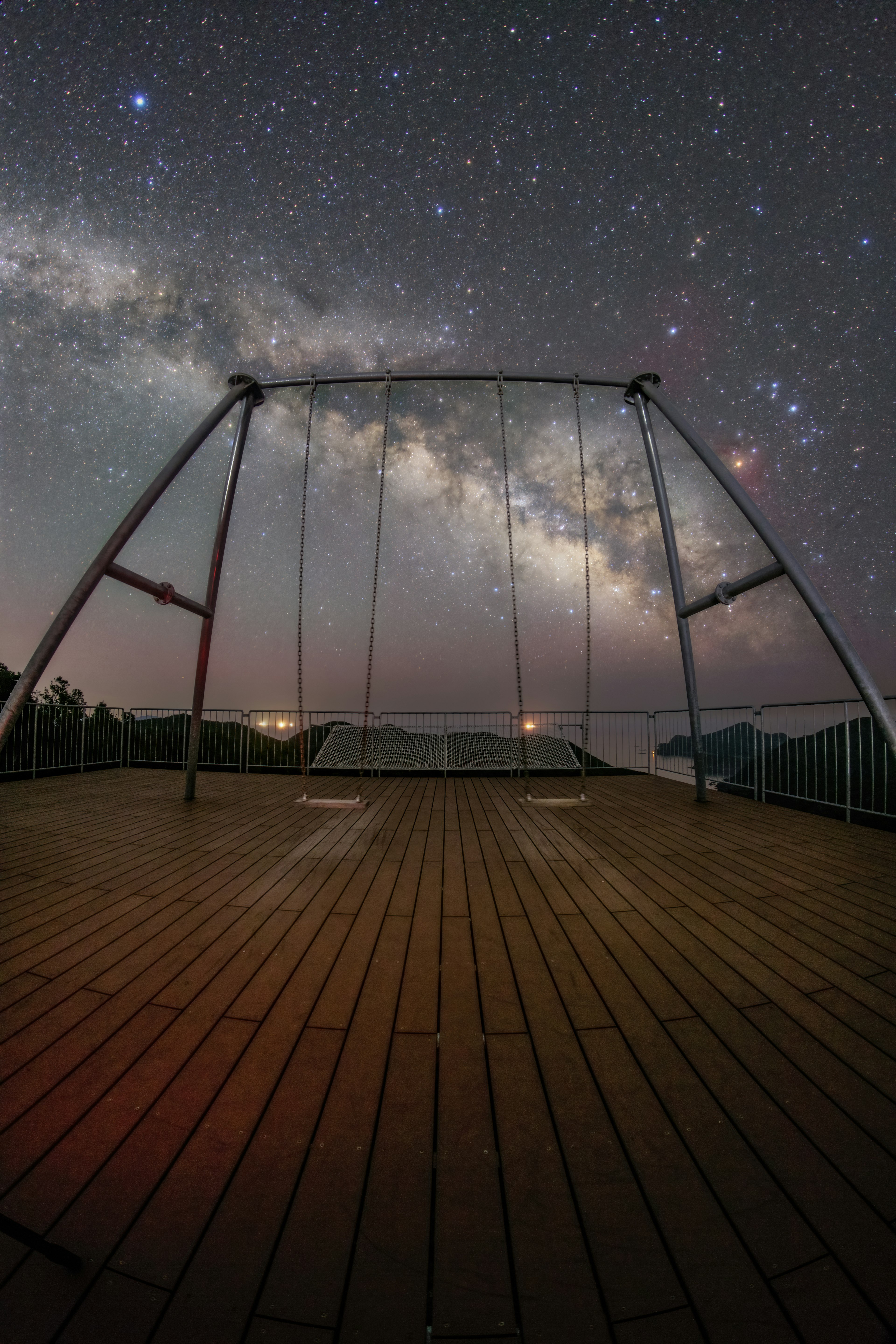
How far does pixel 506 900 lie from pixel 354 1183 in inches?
70.7

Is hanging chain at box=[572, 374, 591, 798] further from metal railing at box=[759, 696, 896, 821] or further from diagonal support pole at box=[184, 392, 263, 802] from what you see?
diagonal support pole at box=[184, 392, 263, 802]

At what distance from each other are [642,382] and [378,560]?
3.39 meters

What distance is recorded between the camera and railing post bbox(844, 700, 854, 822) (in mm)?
4938

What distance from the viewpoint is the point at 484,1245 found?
0.97m

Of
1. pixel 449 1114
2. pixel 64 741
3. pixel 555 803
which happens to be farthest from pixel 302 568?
pixel 64 741

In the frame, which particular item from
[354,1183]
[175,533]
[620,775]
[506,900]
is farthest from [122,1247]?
[620,775]

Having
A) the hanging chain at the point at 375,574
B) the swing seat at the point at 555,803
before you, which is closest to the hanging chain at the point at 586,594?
the swing seat at the point at 555,803

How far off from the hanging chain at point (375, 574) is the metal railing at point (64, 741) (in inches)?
218

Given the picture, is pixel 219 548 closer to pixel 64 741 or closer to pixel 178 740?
pixel 64 741

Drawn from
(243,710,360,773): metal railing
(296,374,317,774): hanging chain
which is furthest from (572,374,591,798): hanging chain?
(243,710,360,773): metal railing

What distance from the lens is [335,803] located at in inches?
209

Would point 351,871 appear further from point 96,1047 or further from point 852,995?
point 852,995

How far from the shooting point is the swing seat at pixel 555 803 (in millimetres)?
5605

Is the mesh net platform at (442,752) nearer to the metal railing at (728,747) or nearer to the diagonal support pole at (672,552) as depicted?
the metal railing at (728,747)
